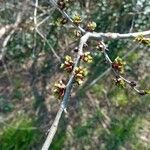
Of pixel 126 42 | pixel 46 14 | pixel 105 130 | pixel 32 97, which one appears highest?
pixel 46 14

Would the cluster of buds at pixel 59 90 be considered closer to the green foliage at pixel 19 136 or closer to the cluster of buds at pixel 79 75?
the cluster of buds at pixel 79 75

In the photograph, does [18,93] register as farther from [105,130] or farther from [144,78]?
[144,78]

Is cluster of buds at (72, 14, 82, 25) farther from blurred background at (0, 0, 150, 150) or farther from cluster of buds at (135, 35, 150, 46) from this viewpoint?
blurred background at (0, 0, 150, 150)

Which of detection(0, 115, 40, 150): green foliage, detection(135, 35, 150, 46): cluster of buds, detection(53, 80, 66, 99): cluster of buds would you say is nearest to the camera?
detection(53, 80, 66, 99): cluster of buds

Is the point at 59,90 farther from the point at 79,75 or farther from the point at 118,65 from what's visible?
the point at 118,65

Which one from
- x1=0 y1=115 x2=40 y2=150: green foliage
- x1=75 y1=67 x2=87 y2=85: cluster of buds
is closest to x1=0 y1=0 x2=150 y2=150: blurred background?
x1=0 y1=115 x2=40 y2=150: green foliage

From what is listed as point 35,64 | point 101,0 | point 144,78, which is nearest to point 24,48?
point 35,64

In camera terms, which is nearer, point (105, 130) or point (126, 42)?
point (105, 130)

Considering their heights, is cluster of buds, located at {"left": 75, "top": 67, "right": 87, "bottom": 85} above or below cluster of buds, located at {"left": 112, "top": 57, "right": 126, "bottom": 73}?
above
